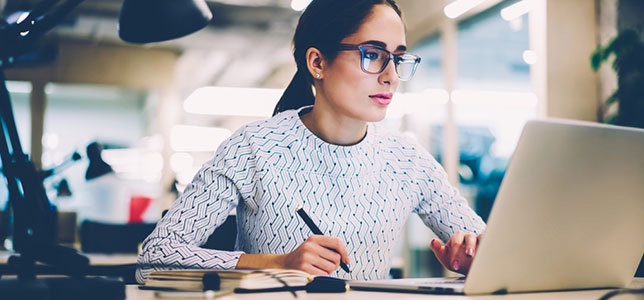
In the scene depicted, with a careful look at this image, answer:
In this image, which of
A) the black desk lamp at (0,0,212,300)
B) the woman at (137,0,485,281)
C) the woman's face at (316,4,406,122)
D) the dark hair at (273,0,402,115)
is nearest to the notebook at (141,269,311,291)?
the black desk lamp at (0,0,212,300)

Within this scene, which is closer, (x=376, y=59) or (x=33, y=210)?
(x=33, y=210)

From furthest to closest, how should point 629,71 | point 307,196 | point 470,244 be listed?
point 629,71
point 307,196
point 470,244

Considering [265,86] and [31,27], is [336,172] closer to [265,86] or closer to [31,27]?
[31,27]

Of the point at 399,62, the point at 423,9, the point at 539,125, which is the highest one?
the point at 423,9

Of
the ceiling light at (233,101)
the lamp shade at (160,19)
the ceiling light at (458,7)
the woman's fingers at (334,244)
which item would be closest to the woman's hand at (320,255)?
the woman's fingers at (334,244)

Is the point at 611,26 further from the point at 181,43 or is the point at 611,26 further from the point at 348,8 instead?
the point at 181,43

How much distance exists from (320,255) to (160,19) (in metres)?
0.50

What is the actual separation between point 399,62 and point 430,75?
4.29 m

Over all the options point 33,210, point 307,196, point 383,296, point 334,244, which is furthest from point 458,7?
point 33,210

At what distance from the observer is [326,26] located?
61.7 inches

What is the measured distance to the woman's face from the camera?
4.79ft

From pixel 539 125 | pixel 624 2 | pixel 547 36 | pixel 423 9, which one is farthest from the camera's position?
pixel 423 9

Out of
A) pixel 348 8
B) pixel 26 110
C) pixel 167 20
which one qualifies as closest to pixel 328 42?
pixel 348 8

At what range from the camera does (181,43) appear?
24.9 feet
